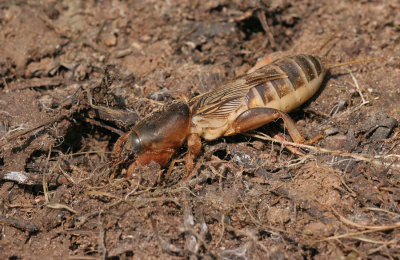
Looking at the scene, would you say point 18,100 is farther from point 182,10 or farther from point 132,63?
point 182,10

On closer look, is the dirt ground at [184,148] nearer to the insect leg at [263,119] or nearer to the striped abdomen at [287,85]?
the insect leg at [263,119]

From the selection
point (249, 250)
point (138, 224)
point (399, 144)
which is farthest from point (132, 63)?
point (399, 144)

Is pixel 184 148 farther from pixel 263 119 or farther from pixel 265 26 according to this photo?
pixel 265 26

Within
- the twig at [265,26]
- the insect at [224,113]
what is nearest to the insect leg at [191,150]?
the insect at [224,113]

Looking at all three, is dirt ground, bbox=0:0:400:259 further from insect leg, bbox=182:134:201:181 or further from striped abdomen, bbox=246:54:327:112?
striped abdomen, bbox=246:54:327:112

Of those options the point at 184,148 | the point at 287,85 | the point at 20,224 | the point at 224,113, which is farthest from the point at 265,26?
the point at 20,224

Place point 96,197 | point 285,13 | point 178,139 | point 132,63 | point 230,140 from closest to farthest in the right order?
point 96,197 → point 178,139 → point 230,140 → point 132,63 → point 285,13

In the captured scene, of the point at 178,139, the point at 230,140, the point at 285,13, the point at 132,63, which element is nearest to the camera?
the point at 178,139

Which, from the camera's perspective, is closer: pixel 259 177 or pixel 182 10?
pixel 259 177
